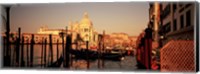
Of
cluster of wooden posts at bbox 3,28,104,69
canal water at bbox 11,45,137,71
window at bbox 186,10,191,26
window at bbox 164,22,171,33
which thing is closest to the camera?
window at bbox 186,10,191,26

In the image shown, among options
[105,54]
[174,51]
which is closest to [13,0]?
[105,54]

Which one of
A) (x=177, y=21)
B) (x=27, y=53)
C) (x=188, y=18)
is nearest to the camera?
(x=188, y=18)

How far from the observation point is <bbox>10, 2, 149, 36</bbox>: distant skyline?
362 centimetres

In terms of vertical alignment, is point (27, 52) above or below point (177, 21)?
below

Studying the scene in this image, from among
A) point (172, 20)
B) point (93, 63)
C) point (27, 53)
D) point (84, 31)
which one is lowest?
point (93, 63)

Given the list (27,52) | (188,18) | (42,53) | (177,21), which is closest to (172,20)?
(177,21)

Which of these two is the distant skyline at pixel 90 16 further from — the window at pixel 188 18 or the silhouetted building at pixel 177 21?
the window at pixel 188 18

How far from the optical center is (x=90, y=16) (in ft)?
12.3

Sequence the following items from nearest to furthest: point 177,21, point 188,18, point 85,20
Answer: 1. point 188,18
2. point 177,21
3. point 85,20

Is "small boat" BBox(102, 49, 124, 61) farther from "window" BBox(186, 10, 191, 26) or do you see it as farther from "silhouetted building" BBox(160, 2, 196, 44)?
"window" BBox(186, 10, 191, 26)

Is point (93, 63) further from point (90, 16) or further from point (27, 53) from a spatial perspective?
point (27, 53)

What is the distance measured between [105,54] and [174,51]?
75cm

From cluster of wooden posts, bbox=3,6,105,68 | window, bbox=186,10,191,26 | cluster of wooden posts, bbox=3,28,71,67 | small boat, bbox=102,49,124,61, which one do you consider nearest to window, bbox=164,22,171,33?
window, bbox=186,10,191,26

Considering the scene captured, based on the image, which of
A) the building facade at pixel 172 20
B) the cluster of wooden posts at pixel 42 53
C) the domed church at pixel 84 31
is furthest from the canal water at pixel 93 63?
the building facade at pixel 172 20
